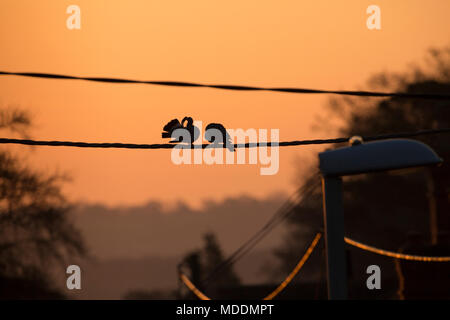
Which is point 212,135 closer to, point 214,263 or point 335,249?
point 335,249

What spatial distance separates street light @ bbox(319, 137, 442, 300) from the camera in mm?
7762

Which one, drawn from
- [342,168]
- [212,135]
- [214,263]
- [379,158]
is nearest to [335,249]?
[342,168]

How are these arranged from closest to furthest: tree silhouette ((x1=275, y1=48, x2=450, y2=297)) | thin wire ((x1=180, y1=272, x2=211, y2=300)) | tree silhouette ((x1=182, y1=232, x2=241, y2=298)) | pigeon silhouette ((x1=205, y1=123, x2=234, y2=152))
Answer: pigeon silhouette ((x1=205, y1=123, x2=234, y2=152))
thin wire ((x1=180, y1=272, x2=211, y2=300))
tree silhouette ((x1=275, y1=48, x2=450, y2=297))
tree silhouette ((x1=182, y1=232, x2=241, y2=298))

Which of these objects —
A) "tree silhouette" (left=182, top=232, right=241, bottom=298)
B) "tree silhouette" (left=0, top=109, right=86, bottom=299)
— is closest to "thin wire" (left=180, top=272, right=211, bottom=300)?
"tree silhouette" (left=0, top=109, right=86, bottom=299)

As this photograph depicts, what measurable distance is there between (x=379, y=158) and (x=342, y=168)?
1.45 ft

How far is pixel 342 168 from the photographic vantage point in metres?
7.92

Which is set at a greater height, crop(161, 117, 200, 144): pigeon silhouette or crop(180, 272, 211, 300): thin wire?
crop(161, 117, 200, 144): pigeon silhouette

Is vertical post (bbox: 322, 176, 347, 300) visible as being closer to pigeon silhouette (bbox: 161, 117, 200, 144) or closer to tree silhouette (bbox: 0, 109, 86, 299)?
pigeon silhouette (bbox: 161, 117, 200, 144)

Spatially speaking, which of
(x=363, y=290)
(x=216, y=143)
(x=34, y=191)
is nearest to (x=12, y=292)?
(x=34, y=191)

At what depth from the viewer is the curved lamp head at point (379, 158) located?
7.81 metres

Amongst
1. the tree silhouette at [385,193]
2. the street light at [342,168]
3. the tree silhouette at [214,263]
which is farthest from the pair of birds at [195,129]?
the tree silhouette at [214,263]

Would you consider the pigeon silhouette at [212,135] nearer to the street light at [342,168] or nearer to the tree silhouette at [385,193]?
the street light at [342,168]

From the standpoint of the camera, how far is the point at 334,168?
7.95 metres

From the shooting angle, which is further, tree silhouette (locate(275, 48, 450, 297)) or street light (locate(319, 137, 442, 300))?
tree silhouette (locate(275, 48, 450, 297))
